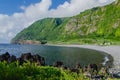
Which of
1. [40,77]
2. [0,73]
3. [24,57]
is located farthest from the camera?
[24,57]

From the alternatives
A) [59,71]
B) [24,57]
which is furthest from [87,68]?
[59,71]

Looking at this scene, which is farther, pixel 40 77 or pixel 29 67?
pixel 29 67

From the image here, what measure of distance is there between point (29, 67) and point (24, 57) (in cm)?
4196

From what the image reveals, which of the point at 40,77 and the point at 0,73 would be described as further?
the point at 40,77

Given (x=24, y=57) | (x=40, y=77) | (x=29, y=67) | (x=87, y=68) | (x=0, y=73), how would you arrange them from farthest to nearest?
1. (x=24, y=57)
2. (x=87, y=68)
3. (x=29, y=67)
4. (x=40, y=77)
5. (x=0, y=73)

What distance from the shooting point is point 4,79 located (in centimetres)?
1103

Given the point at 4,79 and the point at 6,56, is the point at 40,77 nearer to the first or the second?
the point at 4,79

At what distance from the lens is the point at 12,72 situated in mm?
11289

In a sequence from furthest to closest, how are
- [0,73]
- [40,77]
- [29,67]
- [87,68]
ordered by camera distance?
[87,68]
[29,67]
[40,77]
[0,73]

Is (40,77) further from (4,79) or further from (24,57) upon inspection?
(24,57)

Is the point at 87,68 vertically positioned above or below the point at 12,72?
below

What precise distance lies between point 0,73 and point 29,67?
1.84m

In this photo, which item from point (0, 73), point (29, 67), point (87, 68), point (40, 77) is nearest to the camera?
point (0, 73)

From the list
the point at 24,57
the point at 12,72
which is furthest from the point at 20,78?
the point at 24,57
